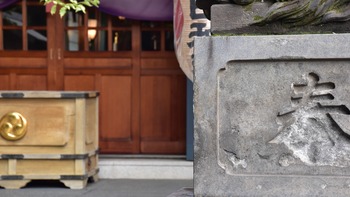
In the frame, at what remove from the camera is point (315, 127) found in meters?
4.73

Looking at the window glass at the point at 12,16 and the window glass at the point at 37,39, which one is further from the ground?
the window glass at the point at 12,16

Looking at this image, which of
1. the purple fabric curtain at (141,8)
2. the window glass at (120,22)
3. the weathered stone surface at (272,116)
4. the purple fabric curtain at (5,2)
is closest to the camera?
the weathered stone surface at (272,116)

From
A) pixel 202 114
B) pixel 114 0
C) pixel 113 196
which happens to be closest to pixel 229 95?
pixel 202 114

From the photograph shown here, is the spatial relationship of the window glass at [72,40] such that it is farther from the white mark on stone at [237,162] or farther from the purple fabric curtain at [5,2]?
the white mark on stone at [237,162]

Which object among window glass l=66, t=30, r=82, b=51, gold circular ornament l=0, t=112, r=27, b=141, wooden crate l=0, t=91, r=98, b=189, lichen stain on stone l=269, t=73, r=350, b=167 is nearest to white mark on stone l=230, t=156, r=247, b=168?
lichen stain on stone l=269, t=73, r=350, b=167

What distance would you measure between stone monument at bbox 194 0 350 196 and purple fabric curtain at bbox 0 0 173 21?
5.23 metres

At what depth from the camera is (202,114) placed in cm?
477

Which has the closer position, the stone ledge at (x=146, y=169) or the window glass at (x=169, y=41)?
the stone ledge at (x=146, y=169)

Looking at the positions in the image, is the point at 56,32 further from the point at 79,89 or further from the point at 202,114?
the point at 202,114

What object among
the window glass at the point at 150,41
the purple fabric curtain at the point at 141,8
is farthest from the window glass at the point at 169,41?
the purple fabric curtain at the point at 141,8

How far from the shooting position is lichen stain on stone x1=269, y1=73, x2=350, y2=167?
473 cm

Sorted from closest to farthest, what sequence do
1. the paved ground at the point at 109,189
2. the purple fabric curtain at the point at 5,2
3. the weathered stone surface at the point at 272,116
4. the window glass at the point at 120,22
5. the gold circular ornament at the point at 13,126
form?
the weathered stone surface at the point at 272,116, the paved ground at the point at 109,189, the gold circular ornament at the point at 13,126, the purple fabric curtain at the point at 5,2, the window glass at the point at 120,22

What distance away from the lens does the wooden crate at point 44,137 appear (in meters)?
9.27

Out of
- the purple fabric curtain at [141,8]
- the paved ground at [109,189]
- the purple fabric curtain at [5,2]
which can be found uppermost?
the purple fabric curtain at [5,2]
